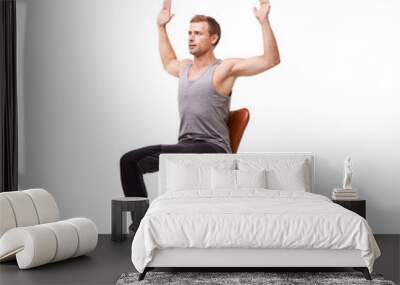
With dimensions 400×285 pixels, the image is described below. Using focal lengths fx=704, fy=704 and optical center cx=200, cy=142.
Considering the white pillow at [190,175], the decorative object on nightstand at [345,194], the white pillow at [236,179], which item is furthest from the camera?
the decorative object on nightstand at [345,194]

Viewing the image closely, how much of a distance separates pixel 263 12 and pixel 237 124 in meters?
1.20

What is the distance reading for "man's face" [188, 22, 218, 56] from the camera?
732 centimetres

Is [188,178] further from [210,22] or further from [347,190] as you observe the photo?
[210,22]

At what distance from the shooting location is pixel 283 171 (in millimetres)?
6742

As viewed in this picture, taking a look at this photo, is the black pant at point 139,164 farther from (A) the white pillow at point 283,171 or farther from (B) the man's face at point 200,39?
(B) the man's face at point 200,39

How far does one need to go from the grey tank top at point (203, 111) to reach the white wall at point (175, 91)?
130mm

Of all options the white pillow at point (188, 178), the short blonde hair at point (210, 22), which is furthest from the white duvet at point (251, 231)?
the short blonde hair at point (210, 22)

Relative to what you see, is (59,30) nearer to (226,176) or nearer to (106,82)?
(106,82)

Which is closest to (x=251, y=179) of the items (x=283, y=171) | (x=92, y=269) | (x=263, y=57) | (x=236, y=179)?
(x=236, y=179)

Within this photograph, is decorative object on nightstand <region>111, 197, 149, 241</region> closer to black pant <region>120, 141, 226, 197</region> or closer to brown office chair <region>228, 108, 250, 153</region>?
black pant <region>120, 141, 226, 197</region>

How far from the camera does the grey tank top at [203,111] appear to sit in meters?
7.15

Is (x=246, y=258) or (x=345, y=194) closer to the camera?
(x=246, y=258)

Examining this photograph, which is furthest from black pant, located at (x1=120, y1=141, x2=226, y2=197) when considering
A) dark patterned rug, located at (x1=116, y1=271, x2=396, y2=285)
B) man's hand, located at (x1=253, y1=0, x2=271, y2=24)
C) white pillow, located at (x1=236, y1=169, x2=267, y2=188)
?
dark patterned rug, located at (x1=116, y1=271, x2=396, y2=285)

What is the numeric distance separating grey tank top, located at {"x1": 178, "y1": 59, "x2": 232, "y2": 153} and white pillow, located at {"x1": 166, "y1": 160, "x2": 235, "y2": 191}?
1.27ft
